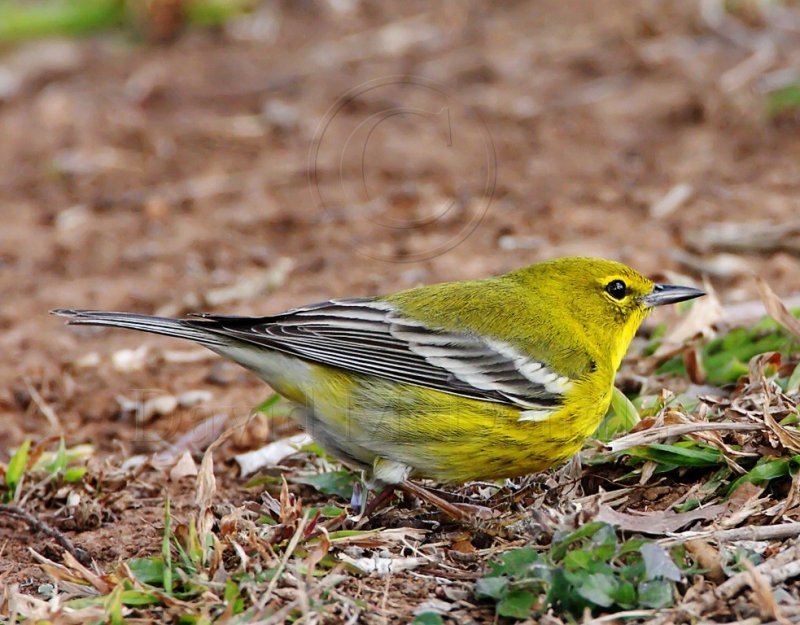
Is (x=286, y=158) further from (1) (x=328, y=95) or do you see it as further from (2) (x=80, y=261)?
(2) (x=80, y=261)

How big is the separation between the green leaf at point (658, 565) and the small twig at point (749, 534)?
0.20 meters

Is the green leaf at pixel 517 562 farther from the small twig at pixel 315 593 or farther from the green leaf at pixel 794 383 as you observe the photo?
the green leaf at pixel 794 383

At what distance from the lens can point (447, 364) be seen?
5.11m

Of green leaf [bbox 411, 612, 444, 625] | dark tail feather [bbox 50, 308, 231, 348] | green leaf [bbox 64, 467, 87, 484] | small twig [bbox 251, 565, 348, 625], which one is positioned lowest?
green leaf [bbox 64, 467, 87, 484]

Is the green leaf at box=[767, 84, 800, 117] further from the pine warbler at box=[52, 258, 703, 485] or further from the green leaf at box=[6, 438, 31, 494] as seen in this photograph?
the green leaf at box=[6, 438, 31, 494]

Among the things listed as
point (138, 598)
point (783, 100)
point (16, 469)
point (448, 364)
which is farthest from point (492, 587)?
point (783, 100)

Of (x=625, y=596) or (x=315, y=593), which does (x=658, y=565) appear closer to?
(x=625, y=596)

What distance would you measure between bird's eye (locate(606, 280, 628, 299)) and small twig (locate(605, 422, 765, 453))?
3.63 feet

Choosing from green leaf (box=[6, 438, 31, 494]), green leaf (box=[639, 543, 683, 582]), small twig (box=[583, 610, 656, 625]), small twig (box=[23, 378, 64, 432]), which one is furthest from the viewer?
small twig (box=[23, 378, 64, 432])

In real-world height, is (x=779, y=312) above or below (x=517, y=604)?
above

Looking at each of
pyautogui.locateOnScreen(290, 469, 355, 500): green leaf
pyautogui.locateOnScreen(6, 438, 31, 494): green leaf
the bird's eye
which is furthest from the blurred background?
the bird's eye

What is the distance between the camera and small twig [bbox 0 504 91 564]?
4680mm

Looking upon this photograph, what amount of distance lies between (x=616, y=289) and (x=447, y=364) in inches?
43.2

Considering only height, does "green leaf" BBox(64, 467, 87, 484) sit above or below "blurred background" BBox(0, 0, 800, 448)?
below
